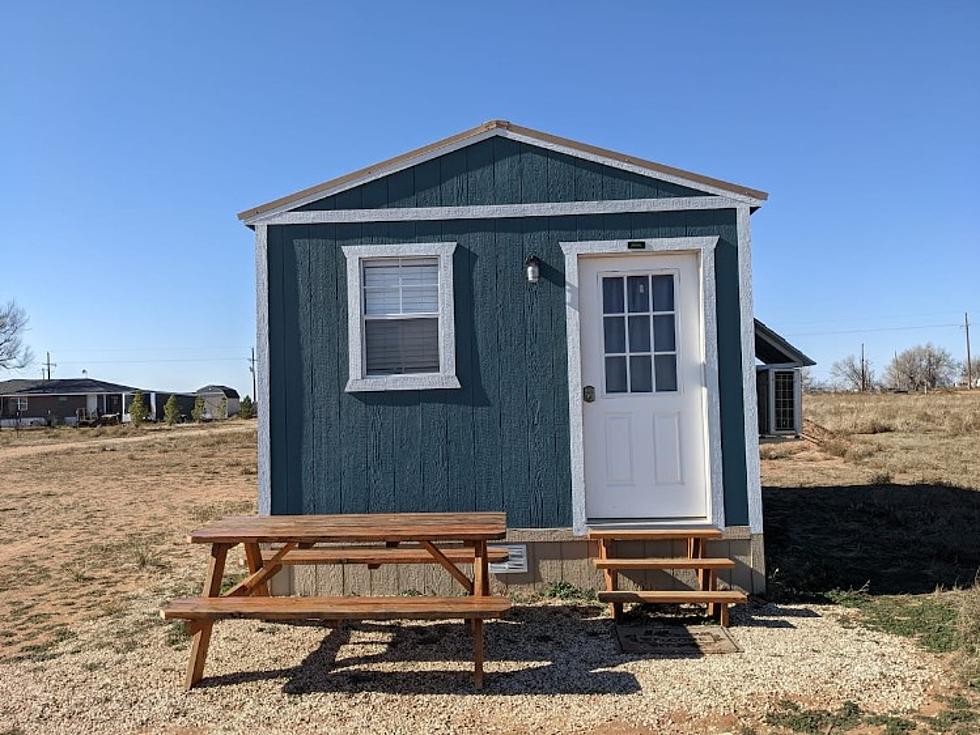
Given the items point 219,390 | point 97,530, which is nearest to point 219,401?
point 219,390

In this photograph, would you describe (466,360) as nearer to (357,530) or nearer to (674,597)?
(357,530)

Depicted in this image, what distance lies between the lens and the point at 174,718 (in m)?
3.83

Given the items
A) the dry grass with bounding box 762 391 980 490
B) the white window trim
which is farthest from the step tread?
the dry grass with bounding box 762 391 980 490

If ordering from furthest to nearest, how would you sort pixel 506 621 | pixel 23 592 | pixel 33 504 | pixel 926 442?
pixel 926 442 → pixel 33 504 → pixel 23 592 → pixel 506 621

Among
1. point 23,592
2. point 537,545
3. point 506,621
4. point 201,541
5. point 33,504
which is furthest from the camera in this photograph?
point 33,504

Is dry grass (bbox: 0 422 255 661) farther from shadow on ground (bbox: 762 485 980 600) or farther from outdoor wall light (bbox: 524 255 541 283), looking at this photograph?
shadow on ground (bbox: 762 485 980 600)

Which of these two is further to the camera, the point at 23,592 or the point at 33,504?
the point at 33,504

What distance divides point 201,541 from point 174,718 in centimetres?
95

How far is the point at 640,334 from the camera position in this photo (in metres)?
5.97

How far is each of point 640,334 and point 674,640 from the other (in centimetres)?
230

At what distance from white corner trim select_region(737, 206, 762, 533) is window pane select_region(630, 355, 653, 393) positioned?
711mm

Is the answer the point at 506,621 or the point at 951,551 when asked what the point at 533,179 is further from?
the point at 951,551

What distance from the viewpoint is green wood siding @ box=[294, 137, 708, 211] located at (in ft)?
19.4

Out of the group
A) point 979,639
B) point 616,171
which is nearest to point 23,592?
point 616,171
